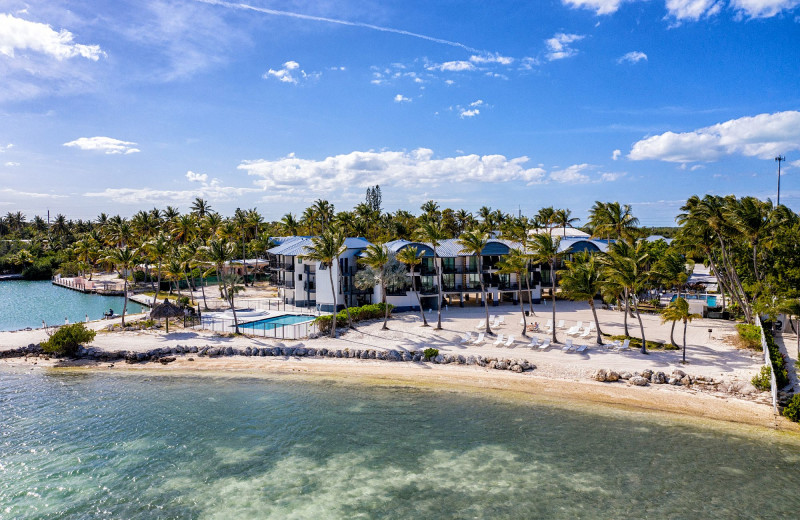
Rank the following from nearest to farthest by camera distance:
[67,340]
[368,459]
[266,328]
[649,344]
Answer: [368,459] < [649,344] < [67,340] < [266,328]

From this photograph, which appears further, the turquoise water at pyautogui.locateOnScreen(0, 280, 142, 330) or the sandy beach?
the turquoise water at pyautogui.locateOnScreen(0, 280, 142, 330)

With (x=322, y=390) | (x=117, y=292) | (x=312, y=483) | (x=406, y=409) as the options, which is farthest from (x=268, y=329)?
(x=117, y=292)

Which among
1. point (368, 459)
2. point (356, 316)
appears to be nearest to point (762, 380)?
point (368, 459)

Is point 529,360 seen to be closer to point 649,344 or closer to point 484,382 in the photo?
point 484,382

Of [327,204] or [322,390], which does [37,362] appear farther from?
[327,204]

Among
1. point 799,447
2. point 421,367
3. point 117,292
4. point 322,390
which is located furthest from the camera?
point 117,292

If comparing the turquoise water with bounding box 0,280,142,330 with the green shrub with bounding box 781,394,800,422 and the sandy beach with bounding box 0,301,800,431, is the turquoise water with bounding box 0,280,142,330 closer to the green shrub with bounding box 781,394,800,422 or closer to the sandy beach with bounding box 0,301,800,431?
the sandy beach with bounding box 0,301,800,431

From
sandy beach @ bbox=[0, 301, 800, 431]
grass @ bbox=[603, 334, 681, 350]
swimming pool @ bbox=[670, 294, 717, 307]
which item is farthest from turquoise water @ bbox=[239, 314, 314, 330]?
swimming pool @ bbox=[670, 294, 717, 307]
